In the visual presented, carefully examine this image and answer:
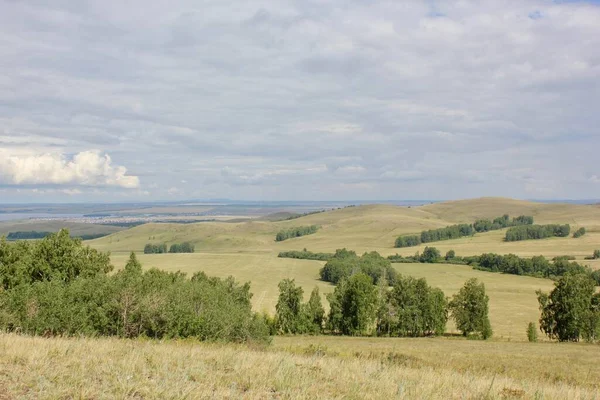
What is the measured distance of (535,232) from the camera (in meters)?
184

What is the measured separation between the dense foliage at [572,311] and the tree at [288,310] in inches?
1482

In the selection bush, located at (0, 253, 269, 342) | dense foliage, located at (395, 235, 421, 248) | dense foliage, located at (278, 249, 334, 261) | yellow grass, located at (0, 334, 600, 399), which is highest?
yellow grass, located at (0, 334, 600, 399)

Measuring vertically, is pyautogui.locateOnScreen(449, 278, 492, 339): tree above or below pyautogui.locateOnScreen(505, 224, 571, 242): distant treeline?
below

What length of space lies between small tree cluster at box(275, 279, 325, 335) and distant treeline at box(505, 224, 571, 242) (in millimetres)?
134515

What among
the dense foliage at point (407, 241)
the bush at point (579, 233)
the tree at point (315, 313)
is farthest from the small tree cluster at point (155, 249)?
the bush at point (579, 233)

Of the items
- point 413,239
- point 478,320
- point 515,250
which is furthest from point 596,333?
point 413,239

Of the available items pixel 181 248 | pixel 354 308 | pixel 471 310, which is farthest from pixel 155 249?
pixel 471 310

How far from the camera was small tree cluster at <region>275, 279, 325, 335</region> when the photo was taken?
241 feet

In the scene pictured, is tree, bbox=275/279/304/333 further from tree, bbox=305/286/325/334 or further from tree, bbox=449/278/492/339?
tree, bbox=449/278/492/339

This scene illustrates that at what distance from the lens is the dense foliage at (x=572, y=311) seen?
67.5m

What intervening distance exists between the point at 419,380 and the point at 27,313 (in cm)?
2620

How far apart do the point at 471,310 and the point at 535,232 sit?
438 feet

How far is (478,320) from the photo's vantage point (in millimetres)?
69688

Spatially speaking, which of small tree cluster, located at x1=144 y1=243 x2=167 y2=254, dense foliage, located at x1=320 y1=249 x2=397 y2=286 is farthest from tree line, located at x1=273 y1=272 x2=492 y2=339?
small tree cluster, located at x1=144 y1=243 x2=167 y2=254
